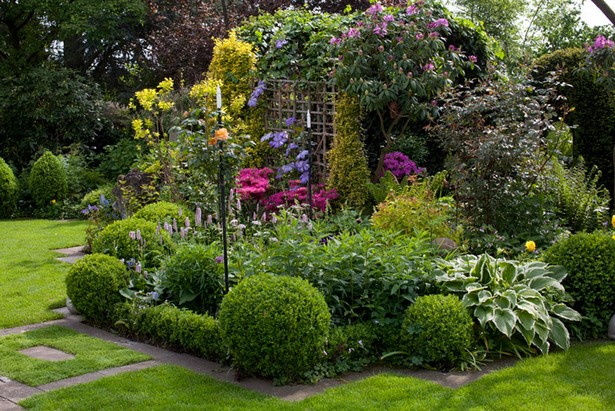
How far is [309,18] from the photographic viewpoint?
10.5m

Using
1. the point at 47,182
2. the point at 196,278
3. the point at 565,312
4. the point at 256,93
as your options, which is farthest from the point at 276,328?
the point at 47,182

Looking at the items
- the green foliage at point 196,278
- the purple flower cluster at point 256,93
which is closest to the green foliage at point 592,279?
the green foliage at point 196,278

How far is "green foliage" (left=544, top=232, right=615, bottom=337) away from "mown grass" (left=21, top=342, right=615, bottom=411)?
0.72m

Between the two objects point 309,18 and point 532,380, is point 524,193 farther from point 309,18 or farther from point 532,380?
point 309,18

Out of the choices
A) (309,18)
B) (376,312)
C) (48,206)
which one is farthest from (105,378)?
(48,206)

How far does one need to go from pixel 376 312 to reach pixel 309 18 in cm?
620

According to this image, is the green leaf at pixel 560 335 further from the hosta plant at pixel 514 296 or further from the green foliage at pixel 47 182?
the green foliage at pixel 47 182

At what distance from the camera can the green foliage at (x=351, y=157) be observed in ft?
28.9

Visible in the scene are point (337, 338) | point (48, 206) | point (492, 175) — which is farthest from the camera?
point (48, 206)

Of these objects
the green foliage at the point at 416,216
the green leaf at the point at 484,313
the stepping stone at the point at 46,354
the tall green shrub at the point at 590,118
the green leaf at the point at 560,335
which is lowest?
the stepping stone at the point at 46,354

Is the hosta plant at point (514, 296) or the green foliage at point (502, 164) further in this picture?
the green foliage at point (502, 164)

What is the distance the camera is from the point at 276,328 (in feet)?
15.2

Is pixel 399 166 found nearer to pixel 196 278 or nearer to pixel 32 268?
pixel 196 278

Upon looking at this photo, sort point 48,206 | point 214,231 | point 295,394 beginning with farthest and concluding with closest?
point 48,206
point 214,231
point 295,394
